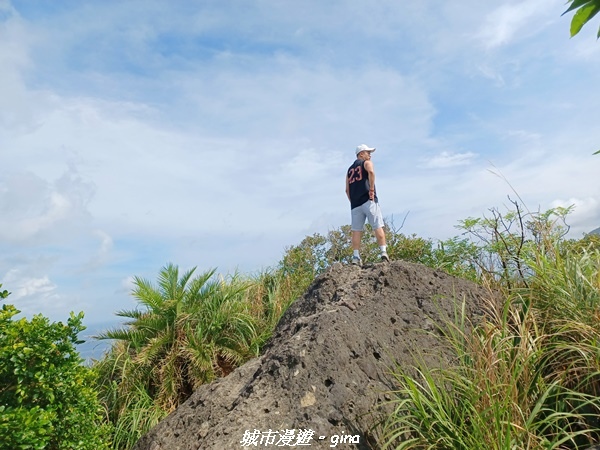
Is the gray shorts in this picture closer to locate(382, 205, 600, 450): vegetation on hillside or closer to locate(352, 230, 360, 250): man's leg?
locate(352, 230, 360, 250): man's leg

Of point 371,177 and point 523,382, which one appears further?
point 371,177

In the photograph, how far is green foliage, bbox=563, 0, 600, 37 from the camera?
1.68 m

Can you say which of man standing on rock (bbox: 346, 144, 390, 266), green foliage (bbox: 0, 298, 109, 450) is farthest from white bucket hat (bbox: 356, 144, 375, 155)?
green foliage (bbox: 0, 298, 109, 450)

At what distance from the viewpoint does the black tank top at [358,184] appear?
320 inches

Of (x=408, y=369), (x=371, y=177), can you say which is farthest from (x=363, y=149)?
(x=408, y=369)

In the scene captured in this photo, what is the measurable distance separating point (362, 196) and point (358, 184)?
20cm

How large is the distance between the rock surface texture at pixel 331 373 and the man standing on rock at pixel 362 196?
204 centimetres

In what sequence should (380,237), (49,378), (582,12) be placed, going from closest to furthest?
1. (582,12)
2. (49,378)
3. (380,237)

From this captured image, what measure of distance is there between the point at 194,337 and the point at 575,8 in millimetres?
5997

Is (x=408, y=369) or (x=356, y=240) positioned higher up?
(x=356, y=240)

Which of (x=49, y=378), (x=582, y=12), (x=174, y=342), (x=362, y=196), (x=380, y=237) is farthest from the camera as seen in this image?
(x=362, y=196)

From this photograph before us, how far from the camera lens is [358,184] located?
8.20m

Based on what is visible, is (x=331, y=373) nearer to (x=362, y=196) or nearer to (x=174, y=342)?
(x=174, y=342)

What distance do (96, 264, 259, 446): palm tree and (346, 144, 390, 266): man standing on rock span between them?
1996 millimetres
